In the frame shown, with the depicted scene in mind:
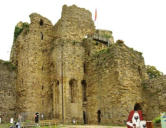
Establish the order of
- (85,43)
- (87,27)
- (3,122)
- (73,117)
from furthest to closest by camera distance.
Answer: (87,27) < (85,43) < (3,122) < (73,117)

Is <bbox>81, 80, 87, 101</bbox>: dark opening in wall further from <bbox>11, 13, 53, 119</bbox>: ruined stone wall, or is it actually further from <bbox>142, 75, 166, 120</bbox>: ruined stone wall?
<bbox>142, 75, 166, 120</bbox>: ruined stone wall

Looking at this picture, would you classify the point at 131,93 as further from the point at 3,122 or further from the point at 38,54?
the point at 3,122

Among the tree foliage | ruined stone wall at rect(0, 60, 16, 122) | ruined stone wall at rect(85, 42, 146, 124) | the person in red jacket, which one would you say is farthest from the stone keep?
the person in red jacket

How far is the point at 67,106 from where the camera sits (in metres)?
20.5

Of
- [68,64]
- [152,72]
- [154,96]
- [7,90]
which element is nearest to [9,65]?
[7,90]

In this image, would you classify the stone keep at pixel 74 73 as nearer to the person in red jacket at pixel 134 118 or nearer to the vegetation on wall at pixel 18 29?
the vegetation on wall at pixel 18 29

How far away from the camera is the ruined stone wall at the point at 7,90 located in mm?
22400

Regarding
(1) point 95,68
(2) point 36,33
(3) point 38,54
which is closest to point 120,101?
(1) point 95,68

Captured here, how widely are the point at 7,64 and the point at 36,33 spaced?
191 inches

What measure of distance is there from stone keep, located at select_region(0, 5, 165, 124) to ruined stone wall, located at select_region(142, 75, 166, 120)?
0.09 metres

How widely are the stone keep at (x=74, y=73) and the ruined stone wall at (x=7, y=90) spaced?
0.40 feet

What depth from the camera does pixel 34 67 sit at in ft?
76.3

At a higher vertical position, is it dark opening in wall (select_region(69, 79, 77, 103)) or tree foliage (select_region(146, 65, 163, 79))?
tree foliage (select_region(146, 65, 163, 79))

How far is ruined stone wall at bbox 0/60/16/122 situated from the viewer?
22400 millimetres
